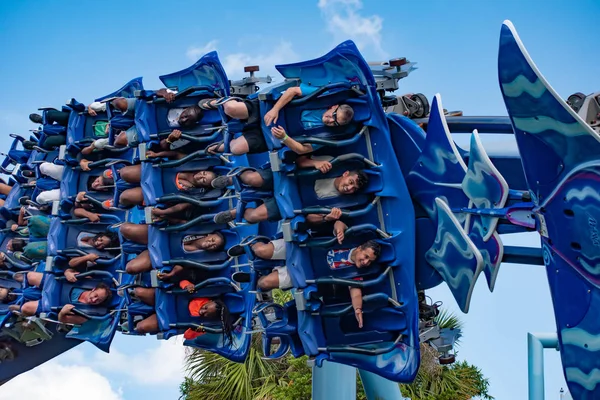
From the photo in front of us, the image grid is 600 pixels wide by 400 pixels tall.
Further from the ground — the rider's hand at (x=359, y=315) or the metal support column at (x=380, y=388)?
the rider's hand at (x=359, y=315)

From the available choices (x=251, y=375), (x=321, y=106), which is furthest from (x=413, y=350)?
(x=251, y=375)

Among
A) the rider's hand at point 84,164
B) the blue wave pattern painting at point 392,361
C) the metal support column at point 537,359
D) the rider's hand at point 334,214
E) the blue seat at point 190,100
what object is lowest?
the metal support column at point 537,359

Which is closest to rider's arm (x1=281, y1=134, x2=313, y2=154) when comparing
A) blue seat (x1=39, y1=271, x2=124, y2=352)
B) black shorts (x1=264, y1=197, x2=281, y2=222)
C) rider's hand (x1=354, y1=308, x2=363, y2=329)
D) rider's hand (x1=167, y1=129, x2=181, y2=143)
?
black shorts (x1=264, y1=197, x2=281, y2=222)

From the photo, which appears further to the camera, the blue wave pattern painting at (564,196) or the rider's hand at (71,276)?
the rider's hand at (71,276)

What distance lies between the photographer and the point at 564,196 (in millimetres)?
4512

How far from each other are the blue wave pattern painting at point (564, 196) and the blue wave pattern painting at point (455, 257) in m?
0.80

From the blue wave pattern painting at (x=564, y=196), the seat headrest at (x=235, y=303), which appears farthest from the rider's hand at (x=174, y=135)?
the blue wave pattern painting at (x=564, y=196)

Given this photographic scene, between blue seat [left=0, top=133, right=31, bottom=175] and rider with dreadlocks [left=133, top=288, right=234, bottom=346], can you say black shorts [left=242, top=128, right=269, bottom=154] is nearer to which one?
rider with dreadlocks [left=133, top=288, right=234, bottom=346]

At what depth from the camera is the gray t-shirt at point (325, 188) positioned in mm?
6508

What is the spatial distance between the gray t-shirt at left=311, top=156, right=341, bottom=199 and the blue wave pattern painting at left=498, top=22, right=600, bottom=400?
6.50 ft

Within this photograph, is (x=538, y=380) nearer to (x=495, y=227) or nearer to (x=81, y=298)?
(x=495, y=227)

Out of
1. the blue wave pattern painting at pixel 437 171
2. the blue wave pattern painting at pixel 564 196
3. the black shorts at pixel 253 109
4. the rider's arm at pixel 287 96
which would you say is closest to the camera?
the blue wave pattern painting at pixel 564 196

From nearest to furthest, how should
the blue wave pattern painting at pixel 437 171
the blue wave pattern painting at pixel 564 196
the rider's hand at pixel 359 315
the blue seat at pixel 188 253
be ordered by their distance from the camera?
the blue wave pattern painting at pixel 564 196, the blue wave pattern painting at pixel 437 171, the rider's hand at pixel 359 315, the blue seat at pixel 188 253

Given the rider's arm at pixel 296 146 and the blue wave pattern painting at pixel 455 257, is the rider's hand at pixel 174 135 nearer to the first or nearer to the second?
the rider's arm at pixel 296 146
